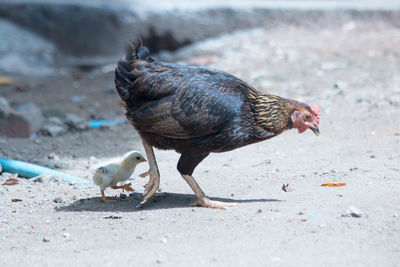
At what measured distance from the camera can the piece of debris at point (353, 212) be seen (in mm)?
4172

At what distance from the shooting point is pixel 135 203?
513 centimetres

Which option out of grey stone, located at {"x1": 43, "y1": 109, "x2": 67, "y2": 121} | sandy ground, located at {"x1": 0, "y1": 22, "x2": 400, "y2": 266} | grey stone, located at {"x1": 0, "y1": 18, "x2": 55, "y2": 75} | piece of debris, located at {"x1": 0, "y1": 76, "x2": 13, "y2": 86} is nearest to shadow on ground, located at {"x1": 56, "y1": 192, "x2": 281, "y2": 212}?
sandy ground, located at {"x1": 0, "y1": 22, "x2": 400, "y2": 266}

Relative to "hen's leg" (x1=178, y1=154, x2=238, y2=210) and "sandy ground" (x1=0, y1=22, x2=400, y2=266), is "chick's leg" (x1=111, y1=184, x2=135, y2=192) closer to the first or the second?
"sandy ground" (x1=0, y1=22, x2=400, y2=266)

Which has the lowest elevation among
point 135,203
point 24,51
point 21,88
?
point 135,203

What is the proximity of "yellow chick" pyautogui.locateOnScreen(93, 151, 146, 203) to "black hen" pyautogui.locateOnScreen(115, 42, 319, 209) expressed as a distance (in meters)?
0.34

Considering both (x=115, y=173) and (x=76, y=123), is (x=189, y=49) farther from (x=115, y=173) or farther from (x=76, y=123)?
(x=115, y=173)

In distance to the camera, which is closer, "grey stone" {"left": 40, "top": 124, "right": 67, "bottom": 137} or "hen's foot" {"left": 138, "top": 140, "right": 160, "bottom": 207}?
"hen's foot" {"left": 138, "top": 140, "right": 160, "bottom": 207}

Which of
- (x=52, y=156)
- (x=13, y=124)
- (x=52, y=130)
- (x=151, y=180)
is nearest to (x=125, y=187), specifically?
(x=151, y=180)

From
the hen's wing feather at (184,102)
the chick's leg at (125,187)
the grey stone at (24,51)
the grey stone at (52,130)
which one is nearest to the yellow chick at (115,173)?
the chick's leg at (125,187)

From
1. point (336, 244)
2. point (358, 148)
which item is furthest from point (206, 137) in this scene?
point (358, 148)

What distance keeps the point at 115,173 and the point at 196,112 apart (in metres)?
1.05

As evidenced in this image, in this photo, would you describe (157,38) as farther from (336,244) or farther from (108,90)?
(336,244)

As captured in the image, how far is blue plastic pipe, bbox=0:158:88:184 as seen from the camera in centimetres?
578

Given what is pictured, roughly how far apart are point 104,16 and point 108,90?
4.43 m
